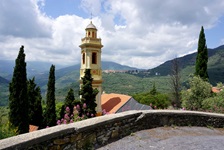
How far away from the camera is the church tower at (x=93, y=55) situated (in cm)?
2558

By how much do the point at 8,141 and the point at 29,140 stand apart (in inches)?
11.6

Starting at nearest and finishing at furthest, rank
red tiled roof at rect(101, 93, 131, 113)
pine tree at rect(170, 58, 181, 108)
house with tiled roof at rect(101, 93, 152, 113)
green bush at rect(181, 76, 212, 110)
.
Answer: green bush at rect(181, 76, 212, 110) < house with tiled roof at rect(101, 93, 152, 113) < red tiled roof at rect(101, 93, 131, 113) < pine tree at rect(170, 58, 181, 108)

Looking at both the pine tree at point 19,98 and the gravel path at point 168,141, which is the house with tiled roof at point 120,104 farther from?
the gravel path at point 168,141

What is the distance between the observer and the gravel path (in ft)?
15.8

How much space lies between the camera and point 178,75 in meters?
30.5

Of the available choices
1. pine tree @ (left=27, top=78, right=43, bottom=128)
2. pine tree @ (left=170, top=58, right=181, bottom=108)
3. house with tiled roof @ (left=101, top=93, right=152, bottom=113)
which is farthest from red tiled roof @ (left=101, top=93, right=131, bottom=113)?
pine tree @ (left=170, top=58, right=181, bottom=108)

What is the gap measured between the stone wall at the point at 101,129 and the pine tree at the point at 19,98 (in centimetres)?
1280

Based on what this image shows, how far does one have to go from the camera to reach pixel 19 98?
16.8m

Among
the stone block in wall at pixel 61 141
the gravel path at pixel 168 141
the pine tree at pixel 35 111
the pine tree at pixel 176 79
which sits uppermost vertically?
the pine tree at pixel 176 79

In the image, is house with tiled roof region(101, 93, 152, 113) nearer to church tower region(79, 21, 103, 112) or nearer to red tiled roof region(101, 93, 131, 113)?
red tiled roof region(101, 93, 131, 113)

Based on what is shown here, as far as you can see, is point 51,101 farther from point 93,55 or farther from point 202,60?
point 202,60

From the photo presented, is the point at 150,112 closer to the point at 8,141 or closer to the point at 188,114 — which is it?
the point at 188,114

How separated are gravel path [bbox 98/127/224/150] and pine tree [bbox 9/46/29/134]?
13.0 metres

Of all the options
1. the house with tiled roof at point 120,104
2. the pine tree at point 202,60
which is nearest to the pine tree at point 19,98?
the house with tiled roof at point 120,104
